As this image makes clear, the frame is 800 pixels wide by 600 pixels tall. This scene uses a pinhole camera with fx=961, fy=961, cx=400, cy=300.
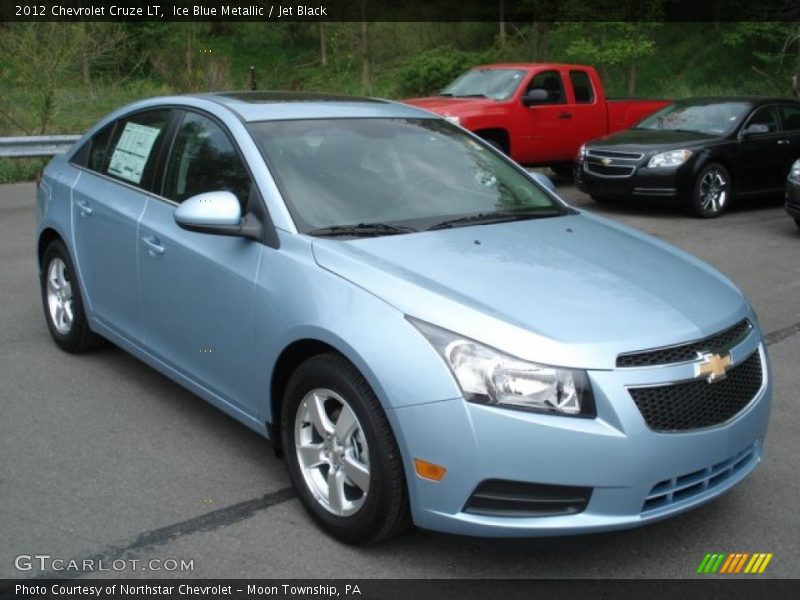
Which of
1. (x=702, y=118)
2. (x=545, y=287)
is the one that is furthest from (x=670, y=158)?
(x=545, y=287)

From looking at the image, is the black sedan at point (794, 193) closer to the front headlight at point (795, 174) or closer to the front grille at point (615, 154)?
the front headlight at point (795, 174)

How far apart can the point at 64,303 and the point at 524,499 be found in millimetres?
3704

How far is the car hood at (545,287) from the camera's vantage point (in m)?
3.27

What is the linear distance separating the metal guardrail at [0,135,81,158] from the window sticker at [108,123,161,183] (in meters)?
9.26

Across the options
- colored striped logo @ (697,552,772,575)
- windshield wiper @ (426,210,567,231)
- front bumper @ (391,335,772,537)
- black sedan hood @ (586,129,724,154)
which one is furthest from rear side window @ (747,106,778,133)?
front bumper @ (391,335,772,537)

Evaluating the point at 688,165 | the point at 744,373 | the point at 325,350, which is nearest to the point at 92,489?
the point at 325,350

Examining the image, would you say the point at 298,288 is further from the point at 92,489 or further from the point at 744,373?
the point at 744,373

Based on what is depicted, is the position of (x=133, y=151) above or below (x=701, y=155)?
above

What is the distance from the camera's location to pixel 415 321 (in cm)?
335

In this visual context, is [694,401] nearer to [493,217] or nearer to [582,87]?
[493,217]

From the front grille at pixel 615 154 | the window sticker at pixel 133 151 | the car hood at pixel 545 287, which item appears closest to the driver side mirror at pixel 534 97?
the front grille at pixel 615 154

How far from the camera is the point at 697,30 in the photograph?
38.3 meters

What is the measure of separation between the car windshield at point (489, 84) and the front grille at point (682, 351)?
1076cm

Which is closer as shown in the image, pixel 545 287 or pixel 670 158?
pixel 545 287
